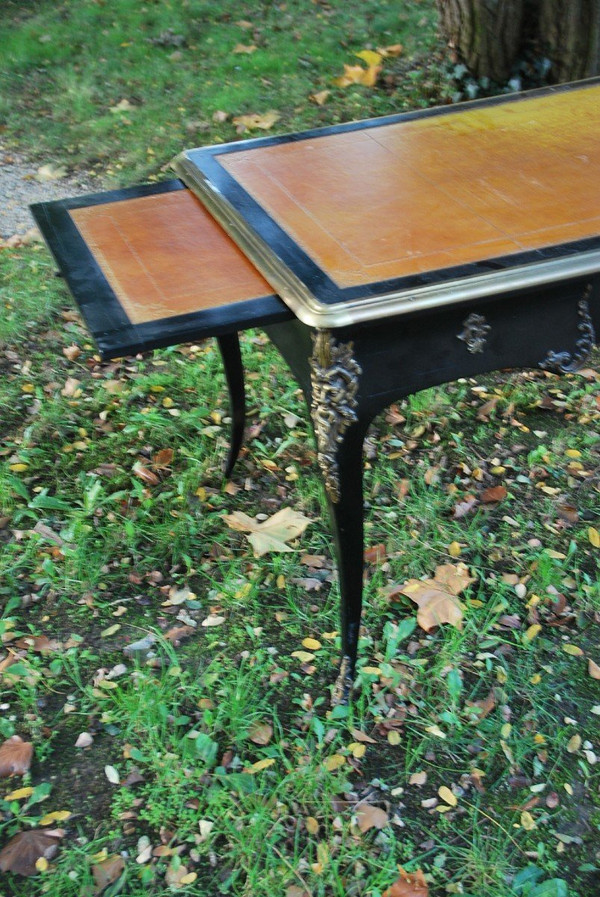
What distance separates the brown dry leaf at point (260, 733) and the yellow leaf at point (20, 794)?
0.51 metres

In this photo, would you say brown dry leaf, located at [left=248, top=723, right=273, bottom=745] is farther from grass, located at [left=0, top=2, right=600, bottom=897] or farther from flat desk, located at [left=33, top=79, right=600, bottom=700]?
flat desk, located at [left=33, top=79, right=600, bottom=700]

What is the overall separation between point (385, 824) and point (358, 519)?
2.19 ft

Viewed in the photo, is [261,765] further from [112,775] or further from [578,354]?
[578,354]

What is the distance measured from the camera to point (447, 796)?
198cm

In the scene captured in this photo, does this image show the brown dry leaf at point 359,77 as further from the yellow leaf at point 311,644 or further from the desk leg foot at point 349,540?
the desk leg foot at point 349,540

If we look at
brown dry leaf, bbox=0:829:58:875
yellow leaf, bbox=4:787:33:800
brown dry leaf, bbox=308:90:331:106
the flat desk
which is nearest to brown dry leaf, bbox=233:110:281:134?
brown dry leaf, bbox=308:90:331:106

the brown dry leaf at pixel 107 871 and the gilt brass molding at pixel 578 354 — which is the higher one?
the gilt brass molding at pixel 578 354

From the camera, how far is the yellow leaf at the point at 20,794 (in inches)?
79.1

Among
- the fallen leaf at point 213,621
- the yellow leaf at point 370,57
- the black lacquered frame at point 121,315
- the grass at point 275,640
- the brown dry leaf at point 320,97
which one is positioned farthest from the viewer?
the yellow leaf at point 370,57

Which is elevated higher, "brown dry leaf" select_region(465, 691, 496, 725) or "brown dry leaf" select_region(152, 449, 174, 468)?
"brown dry leaf" select_region(152, 449, 174, 468)

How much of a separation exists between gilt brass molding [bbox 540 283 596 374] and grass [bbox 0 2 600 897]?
0.78m

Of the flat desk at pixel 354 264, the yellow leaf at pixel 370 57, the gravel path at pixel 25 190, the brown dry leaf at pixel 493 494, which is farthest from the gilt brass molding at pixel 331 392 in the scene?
the yellow leaf at pixel 370 57

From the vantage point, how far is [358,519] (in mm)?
1884

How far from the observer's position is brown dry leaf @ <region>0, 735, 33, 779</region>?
206 cm
